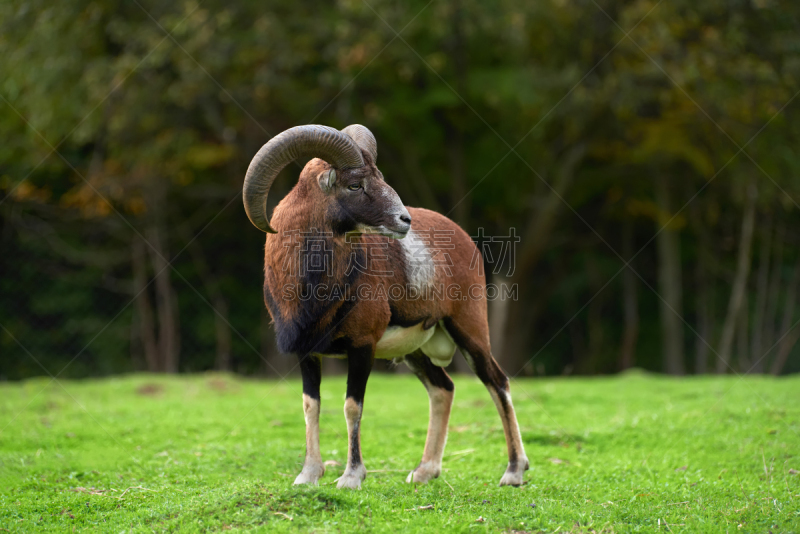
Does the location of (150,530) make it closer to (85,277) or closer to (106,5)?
(106,5)

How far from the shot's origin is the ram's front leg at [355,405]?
6367 millimetres

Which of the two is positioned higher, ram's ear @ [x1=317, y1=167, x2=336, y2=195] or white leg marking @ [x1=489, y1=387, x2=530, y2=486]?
ram's ear @ [x1=317, y1=167, x2=336, y2=195]

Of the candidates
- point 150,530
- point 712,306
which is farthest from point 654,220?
point 150,530

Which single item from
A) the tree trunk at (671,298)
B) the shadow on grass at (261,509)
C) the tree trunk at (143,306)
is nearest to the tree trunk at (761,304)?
the tree trunk at (671,298)

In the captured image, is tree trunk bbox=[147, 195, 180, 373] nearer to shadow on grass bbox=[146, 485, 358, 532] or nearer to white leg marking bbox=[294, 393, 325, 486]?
white leg marking bbox=[294, 393, 325, 486]

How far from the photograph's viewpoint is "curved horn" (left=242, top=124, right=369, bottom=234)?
20.2 ft

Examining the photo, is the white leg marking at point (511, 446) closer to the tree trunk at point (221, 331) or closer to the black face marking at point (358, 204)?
the black face marking at point (358, 204)

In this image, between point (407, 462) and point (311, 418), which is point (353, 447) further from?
point (407, 462)

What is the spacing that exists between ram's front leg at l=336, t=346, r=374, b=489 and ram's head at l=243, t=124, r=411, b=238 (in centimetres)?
108

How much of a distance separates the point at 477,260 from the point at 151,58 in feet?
32.0

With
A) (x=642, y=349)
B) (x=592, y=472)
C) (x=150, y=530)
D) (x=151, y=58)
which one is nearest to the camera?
(x=150, y=530)

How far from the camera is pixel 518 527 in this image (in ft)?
18.2

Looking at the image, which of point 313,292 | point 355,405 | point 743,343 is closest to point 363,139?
point 313,292

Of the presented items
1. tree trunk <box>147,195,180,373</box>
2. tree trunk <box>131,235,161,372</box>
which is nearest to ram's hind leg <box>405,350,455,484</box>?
tree trunk <box>147,195,180,373</box>
